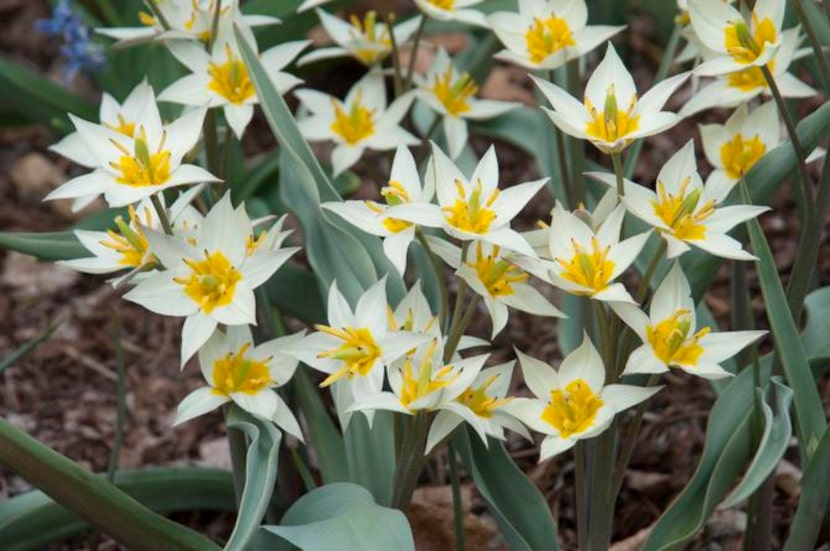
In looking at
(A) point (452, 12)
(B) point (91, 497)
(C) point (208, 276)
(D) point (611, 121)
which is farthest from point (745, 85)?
(B) point (91, 497)

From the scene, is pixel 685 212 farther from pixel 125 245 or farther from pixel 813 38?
pixel 125 245

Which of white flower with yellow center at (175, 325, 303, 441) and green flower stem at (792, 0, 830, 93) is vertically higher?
green flower stem at (792, 0, 830, 93)

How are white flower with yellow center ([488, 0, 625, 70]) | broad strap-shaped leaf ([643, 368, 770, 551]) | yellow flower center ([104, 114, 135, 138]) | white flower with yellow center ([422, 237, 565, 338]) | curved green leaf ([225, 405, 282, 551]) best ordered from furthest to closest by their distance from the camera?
white flower with yellow center ([488, 0, 625, 70]) < yellow flower center ([104, 114, 135, 138]) < broad strap-shaped leaf ([643, 368, 770, 551]) < white flower with yellow center ([422, 237, 565, 338]) < curved green leaf ([225, 405, 282, 551])

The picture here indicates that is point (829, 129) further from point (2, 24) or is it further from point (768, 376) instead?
point (2, 24)

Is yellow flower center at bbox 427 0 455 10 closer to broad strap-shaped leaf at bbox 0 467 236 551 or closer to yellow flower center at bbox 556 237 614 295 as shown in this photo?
yellow flower center at bbox 556 237 614 295

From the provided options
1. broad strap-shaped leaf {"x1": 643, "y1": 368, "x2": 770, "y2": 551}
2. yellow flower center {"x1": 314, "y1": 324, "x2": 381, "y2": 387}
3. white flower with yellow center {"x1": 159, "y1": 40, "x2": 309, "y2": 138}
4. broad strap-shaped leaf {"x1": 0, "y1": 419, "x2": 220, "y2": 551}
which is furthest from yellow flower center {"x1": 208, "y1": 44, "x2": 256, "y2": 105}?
broad strap-shaped leaf {"x1": 643, "y1": 368, "x2": 770, "y2": 551}

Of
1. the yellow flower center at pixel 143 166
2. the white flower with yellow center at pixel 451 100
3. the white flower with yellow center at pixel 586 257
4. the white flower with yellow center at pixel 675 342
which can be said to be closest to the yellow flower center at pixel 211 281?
the yellow flower center at pixel 143 166

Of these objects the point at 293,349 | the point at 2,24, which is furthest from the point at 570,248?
the point at 2,24
